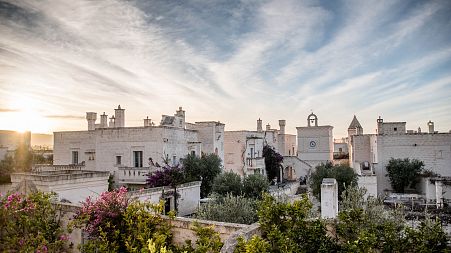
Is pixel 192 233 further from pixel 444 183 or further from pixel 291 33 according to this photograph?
pixel 444 183

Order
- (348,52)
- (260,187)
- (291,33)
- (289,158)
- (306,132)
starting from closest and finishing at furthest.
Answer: (291,33)
(348,52)
(260,187)
(289,158)
(306,132)

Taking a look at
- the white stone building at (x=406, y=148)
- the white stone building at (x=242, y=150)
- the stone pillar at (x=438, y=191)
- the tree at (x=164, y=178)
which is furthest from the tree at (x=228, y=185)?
the white stone building at (x=406, y=148)

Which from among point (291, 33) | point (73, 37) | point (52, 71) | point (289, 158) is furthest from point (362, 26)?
point (289, 158)

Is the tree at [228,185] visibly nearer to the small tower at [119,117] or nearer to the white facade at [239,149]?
the small tower at [119,117]

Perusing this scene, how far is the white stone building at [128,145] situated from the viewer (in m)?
25.5

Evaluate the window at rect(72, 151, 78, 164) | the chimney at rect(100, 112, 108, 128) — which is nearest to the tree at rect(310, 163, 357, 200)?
the chimney at rect(100, 112, 108, 128)

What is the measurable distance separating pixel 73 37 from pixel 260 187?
13.9 m

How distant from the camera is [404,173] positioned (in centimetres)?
3005

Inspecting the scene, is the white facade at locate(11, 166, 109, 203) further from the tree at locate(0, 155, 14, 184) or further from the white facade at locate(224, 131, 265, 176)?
the white facade at locate(224, 131, 265, 176)

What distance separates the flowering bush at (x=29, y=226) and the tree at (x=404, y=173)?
2894cm

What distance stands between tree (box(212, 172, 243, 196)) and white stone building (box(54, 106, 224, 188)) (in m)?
5.15

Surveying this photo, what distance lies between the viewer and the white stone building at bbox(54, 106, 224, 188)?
25.5 metres

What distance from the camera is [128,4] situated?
12258 millimetres

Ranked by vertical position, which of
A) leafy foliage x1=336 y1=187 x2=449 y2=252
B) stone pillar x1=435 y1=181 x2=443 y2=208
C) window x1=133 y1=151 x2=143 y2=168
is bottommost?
stone pillar x1=435 y1=181 x2=443 y2=208
